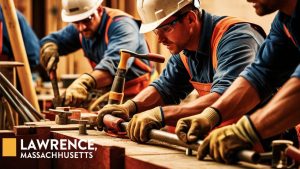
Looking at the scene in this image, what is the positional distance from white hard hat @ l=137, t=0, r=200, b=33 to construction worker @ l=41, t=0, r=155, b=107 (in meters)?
2.11

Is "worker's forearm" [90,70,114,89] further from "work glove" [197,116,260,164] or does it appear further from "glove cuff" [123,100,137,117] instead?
"work glove" [197,116,260,164]

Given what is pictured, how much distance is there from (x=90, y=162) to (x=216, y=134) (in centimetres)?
101

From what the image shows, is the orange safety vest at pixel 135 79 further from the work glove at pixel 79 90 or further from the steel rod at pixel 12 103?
the steel rod at pixel 12 103

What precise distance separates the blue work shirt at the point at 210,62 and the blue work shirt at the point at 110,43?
61.7 inches

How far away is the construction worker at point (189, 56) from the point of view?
4.44 m

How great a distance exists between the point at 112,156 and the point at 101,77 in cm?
334

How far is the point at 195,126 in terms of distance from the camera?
3738mm

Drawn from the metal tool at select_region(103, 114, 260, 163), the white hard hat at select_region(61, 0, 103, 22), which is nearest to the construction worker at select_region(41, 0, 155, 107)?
the white hard hat at select_region(61, 0, 103, 22)

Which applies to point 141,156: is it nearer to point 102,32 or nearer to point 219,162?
point 219,162

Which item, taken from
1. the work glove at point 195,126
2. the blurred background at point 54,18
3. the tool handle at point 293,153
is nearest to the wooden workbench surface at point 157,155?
the work glove at point 195,126

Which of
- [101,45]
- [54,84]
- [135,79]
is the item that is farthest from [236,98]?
[101,45]

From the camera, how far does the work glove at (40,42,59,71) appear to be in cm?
751

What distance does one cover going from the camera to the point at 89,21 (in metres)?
7.31

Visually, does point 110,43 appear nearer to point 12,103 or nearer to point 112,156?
point 12,103
